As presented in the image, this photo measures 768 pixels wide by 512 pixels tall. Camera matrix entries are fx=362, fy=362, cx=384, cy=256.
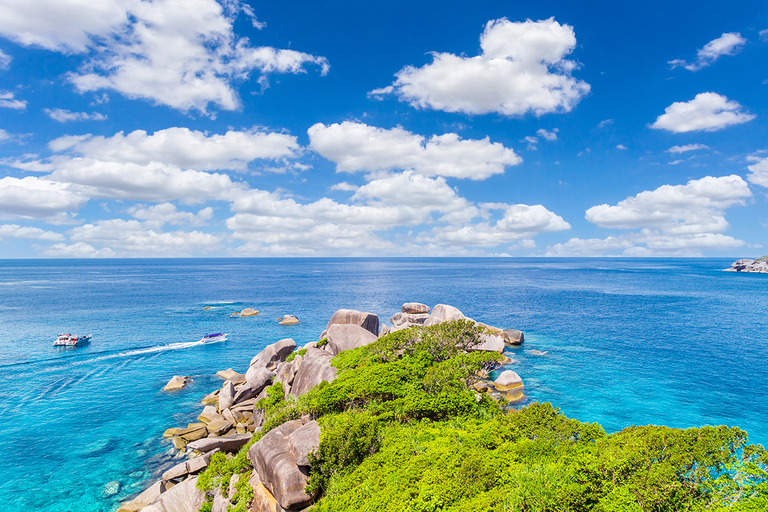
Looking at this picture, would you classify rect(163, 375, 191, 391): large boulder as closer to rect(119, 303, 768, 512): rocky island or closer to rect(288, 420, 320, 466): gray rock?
rect(119, 303, 768, 512): rocky island

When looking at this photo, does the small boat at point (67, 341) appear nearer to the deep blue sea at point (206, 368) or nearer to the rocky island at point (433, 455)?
the deep blue sea at point (206, 368)

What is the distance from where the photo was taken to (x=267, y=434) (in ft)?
67.6

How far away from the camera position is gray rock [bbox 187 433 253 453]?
2878cm

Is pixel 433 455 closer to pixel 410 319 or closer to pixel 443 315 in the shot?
pixel 443 315

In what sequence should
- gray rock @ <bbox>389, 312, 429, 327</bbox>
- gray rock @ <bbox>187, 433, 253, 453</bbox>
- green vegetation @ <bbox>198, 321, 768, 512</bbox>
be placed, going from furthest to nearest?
1. gray rock @ <bbox>389, 312, 429, 327</bbox>
2. gray rock @ <bbox>187, 433, 253, 453</bbox>
3. green vegetation @ <bbox>198, 321, 768, 512</bbox>

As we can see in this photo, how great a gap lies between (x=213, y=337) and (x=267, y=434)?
50.8 metres

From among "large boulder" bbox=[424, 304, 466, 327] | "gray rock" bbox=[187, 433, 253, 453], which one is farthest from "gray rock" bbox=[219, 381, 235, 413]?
"large boulder" bbox=[424, 304, 466, 327]

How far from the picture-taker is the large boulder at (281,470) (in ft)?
54.9

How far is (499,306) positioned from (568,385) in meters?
51.9

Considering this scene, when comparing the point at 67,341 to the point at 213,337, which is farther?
the point at 213,337

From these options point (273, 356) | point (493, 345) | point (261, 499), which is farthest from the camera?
point (493, 345)

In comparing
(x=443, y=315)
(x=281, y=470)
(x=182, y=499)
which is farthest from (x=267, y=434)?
(x=443, y=315)

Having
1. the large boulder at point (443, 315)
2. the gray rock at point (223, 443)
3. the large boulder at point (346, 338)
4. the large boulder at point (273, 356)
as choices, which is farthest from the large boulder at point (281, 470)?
the large boulder at point (443, 315)

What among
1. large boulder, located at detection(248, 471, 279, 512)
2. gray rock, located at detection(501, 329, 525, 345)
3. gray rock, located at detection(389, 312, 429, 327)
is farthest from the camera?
gray rock, located at detection(389, 312, 429, 327)
